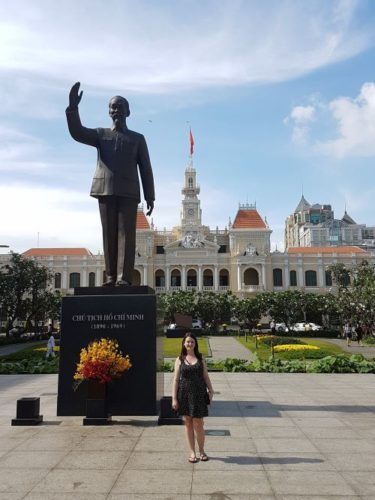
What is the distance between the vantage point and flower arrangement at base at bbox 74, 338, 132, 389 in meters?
7.93

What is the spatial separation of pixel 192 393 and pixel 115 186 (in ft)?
15.7

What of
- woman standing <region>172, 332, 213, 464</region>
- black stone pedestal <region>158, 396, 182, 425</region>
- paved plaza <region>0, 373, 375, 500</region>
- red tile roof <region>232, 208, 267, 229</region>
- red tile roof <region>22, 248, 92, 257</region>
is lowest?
paved plaza <region>0, 373, 375, 500</region>

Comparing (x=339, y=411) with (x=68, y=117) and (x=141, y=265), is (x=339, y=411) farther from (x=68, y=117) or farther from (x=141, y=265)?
(x=141, y=265)

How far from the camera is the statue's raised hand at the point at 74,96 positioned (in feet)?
30.4

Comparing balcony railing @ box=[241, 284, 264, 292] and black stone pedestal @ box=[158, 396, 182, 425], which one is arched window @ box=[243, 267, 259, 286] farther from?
black stone pedestal @ box=[158, 396, 182, 425]

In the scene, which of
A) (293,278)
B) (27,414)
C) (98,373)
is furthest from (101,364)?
(293,278)

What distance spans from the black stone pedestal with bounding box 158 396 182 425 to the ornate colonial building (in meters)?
65.7

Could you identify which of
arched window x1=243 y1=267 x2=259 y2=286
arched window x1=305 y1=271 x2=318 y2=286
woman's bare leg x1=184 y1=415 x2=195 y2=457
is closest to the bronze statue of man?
woman's bare leg x1=184 y1=415 x2=195 y2=457

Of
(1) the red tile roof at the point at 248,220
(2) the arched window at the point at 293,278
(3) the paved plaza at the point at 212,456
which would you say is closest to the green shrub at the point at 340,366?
(3) the paved plaza at the point at 212,456

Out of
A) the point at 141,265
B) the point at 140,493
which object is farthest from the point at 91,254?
the point at 140,493

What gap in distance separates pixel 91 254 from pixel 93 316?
7336 cm

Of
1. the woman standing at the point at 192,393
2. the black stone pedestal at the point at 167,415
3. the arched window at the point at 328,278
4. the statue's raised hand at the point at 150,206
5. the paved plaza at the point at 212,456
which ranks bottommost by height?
the paved plaza at the point at 212,456

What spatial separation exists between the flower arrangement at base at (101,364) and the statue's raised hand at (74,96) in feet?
14.6

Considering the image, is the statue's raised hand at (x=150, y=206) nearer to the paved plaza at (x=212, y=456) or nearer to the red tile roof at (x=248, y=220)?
the paved plaza at (x=212, y=456)
